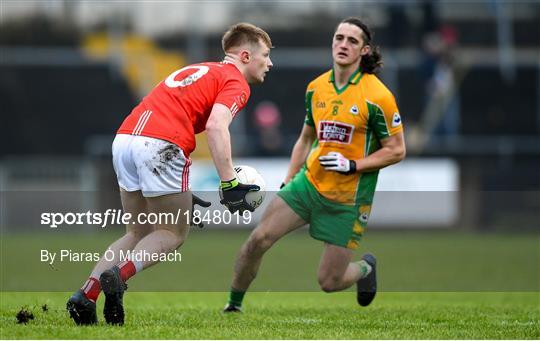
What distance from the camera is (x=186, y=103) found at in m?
7.01

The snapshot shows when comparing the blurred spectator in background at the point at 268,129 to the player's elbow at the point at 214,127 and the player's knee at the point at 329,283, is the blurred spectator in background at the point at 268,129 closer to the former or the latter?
the player's knee at the point at 329,283

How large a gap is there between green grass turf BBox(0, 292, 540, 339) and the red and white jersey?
4.01 feet

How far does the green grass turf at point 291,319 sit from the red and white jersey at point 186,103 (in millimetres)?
1222

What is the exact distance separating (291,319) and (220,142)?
177 cm

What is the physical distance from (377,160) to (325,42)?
16.5 meters

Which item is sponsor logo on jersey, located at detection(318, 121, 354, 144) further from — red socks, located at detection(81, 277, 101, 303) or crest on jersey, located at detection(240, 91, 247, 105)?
red socks, located at detection(81, 277, 101, 303)

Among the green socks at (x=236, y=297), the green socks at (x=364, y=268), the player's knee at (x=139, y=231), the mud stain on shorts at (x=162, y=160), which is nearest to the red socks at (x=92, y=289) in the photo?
the player's knee at (x=139, y=231)

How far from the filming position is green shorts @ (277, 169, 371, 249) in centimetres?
817

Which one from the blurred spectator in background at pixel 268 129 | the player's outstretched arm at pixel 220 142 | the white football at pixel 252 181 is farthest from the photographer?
the blurred spectator in background at pixel 268 129

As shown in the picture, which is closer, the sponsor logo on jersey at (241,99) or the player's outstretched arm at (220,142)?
the player's outstretched arm at (220,142)

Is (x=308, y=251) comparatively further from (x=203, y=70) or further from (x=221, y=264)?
(x=203, y=70)

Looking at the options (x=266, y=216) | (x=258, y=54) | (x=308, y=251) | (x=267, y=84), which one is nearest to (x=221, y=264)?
(x=308, y=251)

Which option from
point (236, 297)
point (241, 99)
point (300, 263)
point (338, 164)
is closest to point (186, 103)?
point (241, 99)

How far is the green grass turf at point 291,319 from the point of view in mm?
6562
